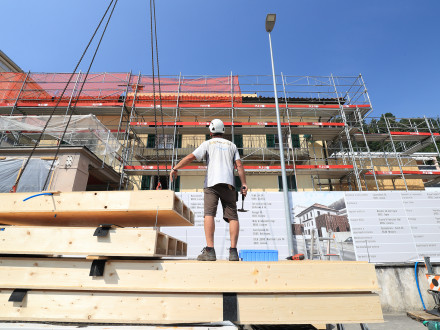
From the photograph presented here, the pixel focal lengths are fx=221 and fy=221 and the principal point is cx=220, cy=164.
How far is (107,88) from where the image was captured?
1634 cm

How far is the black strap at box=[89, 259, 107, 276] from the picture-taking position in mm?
1993

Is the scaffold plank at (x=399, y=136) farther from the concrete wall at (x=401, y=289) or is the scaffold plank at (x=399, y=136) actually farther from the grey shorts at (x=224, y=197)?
the grey shorts at (x=224, y=197)

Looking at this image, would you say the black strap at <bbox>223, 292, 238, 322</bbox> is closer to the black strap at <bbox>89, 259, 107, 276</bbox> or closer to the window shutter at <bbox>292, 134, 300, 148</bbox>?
the black strap at <bbox>89, 259, 107, 276</bbox>

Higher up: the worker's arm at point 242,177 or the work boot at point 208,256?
the worker's arm at point 242,177

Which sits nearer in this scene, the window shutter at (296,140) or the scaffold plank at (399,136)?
the scaffold plank at (399,136)

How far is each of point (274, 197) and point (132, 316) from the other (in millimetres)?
8503

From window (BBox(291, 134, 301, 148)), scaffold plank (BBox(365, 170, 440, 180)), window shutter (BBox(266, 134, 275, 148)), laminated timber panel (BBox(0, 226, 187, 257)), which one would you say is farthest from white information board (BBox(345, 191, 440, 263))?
laminated timber panel (BBox(0, 226, 187, 257))

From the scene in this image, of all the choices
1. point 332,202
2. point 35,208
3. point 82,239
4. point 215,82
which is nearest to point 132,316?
point 82,239

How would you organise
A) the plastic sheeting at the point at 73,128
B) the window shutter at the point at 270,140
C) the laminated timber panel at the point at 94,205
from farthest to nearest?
1. the window shutter at the point at 270,140
2. the plastic sheeting at the point at 73,128
3. the laminated timber panel at the point at 94,205

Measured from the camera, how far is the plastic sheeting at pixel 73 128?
10.5 metres

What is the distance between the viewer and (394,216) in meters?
9.30

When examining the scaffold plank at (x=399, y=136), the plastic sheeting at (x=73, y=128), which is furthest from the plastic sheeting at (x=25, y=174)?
the scaffold plank at (x=399, y=136)

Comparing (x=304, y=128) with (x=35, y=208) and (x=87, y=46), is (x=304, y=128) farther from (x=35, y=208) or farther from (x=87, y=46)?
(x=35, y=208)

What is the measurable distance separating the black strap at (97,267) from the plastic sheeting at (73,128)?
33.8ft
